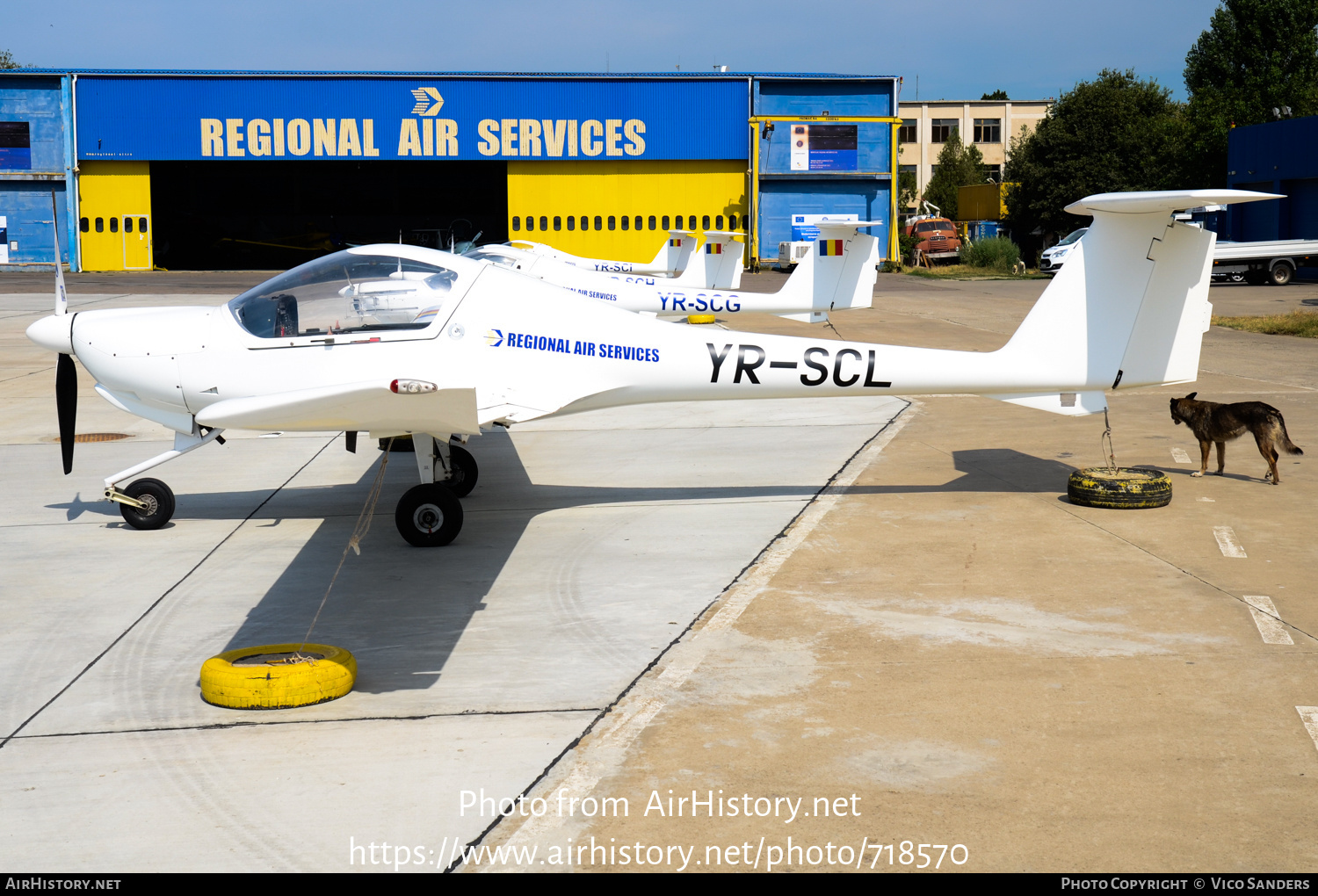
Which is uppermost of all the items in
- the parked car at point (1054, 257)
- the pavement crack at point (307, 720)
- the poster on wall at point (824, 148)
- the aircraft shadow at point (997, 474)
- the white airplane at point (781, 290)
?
the poster on wall at point (824, 148)

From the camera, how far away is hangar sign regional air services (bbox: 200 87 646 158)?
47.2 m

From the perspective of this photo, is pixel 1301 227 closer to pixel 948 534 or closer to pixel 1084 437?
pixel 1084 437

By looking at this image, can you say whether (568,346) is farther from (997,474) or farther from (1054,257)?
(1054,257)

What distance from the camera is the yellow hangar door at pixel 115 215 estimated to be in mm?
47312

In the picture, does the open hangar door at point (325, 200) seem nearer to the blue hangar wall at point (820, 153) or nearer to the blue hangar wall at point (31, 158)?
the blue hangar wall at point (31, 158)

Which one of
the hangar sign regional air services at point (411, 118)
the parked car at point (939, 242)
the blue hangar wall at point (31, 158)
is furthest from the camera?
the parked car at point (939, 242)

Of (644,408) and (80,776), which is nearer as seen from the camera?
(80,776)

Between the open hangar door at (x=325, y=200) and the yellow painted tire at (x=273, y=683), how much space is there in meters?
53.0

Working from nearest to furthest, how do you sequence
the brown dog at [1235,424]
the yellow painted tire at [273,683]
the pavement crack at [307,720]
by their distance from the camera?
the pavement crack at [307,720] < the yellow painted tire at [273,683] < the brown dog at [1235,424]

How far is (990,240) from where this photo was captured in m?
49.4

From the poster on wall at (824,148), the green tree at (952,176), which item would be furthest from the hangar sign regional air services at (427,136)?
the green tree at (952,176)

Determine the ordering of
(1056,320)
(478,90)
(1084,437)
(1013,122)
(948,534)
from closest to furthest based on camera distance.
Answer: (948,534), (1056,320), (1084,437), (478,90), (1013,122)
